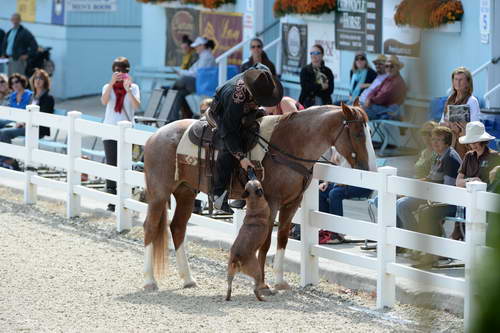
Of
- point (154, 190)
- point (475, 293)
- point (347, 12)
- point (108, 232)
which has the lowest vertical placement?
point (108, 232)

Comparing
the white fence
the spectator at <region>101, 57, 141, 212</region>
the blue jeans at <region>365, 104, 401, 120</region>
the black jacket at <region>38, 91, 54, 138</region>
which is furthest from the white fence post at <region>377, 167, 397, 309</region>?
the black jacket at <region>38, 91, 54, 138</region>

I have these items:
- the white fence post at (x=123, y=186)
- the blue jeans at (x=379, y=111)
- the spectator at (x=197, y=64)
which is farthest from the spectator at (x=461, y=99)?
the spectator at (x=197, y=64)

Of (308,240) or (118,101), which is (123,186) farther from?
(308,240)

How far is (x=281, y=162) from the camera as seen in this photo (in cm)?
802

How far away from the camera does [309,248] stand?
8.41 meters

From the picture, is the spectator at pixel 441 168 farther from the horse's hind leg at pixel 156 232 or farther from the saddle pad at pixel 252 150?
the horse's hind leg at pixel 156 232

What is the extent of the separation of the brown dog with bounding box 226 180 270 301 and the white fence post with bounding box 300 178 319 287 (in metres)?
0.75

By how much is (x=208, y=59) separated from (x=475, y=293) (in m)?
17.4

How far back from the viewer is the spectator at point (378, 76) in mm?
13441

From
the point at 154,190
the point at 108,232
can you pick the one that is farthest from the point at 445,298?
the point at 108,232

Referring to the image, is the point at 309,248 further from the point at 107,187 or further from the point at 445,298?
the point at 107,187

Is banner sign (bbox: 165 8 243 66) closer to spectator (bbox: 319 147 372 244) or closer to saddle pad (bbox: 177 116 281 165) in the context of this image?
spectator (bbox: 319 147 372 244)

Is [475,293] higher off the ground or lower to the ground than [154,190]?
higher

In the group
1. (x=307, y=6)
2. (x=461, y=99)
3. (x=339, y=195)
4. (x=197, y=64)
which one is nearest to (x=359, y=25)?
(x=307, y=6)
